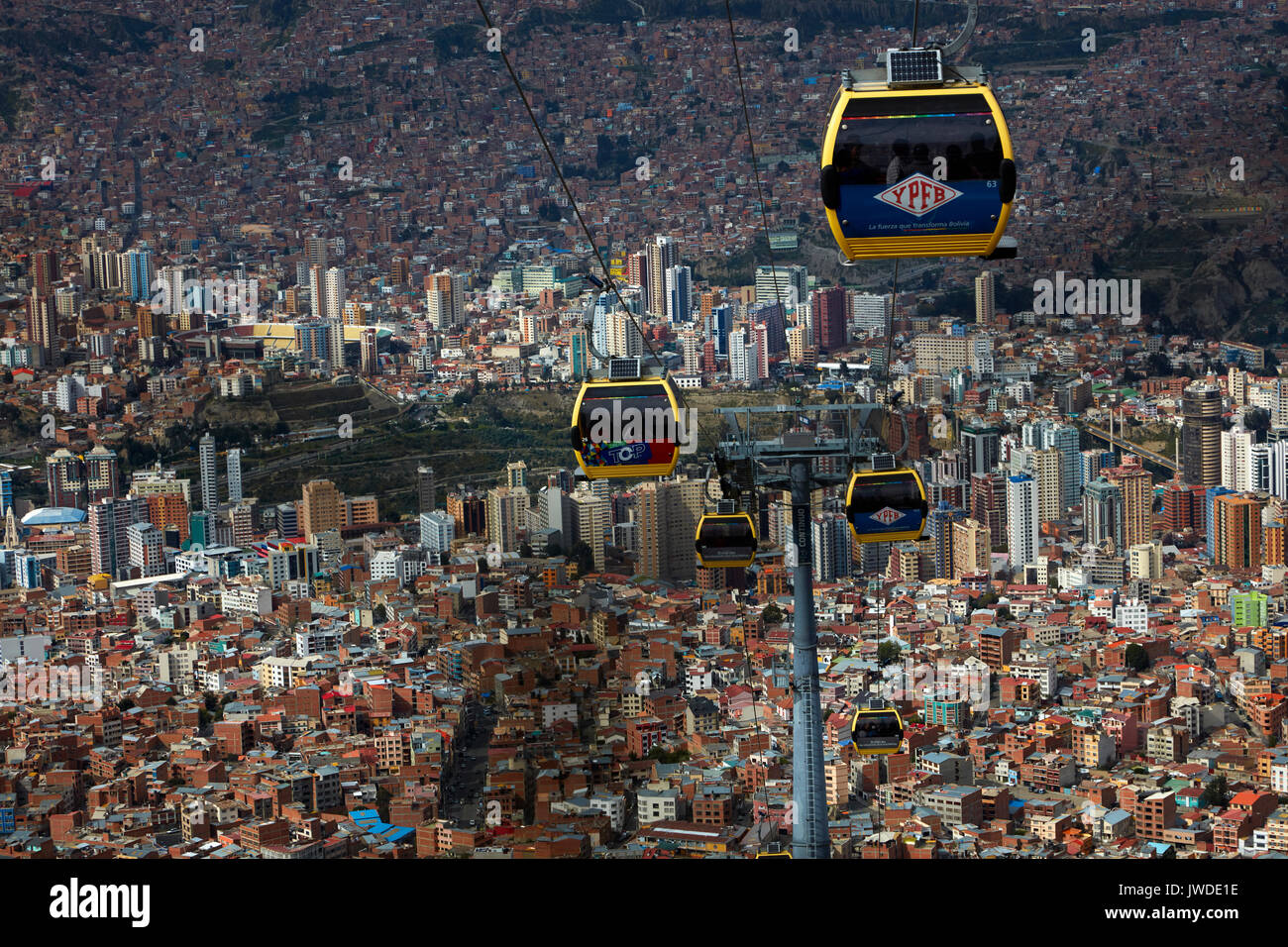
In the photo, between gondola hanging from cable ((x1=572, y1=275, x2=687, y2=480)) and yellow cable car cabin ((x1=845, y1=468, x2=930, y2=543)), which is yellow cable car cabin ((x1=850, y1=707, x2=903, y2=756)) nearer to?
yellow cable car cabin ((x1=845, y1=468, x2=930, y2=543))

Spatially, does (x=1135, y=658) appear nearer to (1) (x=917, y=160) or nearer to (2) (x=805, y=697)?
(2) (x=805, y=697)

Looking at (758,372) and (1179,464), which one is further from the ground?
(758,372)

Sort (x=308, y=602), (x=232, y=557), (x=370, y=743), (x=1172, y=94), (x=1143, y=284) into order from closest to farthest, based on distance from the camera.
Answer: (x=370, y=743) < (x=308, y=602) < (x=232, y=557) < (x=1143, y=284) < (x=1172, y=94)

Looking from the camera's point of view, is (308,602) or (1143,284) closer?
(308,602)
